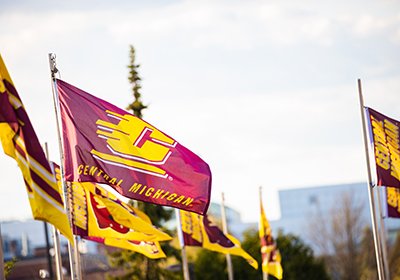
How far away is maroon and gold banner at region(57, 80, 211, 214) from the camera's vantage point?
2056 cm

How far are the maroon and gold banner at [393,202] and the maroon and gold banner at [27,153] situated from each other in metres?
16.4

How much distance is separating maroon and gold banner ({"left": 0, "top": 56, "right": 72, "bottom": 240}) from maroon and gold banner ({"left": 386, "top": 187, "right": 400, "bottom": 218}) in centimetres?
1642

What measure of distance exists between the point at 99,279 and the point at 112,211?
38.4 m

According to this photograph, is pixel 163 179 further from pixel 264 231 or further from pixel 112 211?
pixel 264 231

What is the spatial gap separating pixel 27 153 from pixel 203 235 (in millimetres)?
18892

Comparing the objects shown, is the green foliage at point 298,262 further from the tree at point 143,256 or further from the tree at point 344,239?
the tree at point 143,256

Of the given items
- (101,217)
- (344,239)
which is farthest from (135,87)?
(344,239)

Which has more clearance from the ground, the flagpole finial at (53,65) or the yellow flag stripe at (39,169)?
the flagpole finial at (53,65)

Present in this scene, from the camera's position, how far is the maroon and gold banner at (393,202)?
105 feet

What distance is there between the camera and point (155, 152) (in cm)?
2105

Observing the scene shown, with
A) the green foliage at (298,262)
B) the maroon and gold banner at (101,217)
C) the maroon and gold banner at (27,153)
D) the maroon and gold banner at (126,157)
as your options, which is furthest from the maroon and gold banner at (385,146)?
the green foliage at (298,262)

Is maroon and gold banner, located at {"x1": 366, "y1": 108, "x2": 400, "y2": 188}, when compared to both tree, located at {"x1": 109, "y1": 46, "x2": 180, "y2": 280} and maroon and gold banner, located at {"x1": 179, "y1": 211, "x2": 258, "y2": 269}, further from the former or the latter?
tree, located at {"x1": 109, "y1": 46, "x2": 180, "y2": 280}

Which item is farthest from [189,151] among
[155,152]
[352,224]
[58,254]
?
[352,224]

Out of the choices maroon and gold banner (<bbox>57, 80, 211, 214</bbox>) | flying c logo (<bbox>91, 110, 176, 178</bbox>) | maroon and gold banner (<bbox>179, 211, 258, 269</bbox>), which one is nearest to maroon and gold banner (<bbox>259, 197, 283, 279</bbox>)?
maroon and gold banner (<bbox>179, 211, 258, 269</bbox>)
